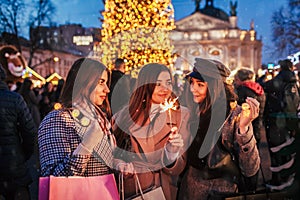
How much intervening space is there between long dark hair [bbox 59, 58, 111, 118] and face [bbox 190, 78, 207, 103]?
0.75 m

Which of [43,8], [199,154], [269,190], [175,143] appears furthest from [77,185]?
[43,8]

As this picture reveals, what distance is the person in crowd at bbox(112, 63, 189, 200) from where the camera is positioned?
2607mm

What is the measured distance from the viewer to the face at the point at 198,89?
289 cm

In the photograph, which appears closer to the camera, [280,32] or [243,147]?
[243,147]

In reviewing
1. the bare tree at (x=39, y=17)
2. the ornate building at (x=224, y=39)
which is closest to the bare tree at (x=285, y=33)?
the bare tree at (x=39, y=17)

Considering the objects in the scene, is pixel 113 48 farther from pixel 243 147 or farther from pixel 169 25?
pixel 243 147

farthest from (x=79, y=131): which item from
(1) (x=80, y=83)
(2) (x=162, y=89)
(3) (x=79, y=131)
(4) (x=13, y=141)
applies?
(4) (x=13, y=141)

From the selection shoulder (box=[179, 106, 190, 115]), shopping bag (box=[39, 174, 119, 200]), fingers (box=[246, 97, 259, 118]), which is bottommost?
shopping bag (box=[39, 174, 119, 200])

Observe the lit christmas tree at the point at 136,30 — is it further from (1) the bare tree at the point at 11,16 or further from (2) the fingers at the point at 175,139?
(1) the bare tree at the point at 11,16

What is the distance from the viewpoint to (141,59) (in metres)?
9.95

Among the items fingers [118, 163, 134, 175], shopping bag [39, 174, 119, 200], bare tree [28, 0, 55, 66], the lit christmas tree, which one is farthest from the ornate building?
shopping bag [39, 174, 119, 200]

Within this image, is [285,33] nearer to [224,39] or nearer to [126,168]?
[126,168]

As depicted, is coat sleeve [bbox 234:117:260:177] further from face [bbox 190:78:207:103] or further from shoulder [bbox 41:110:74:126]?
shoulder [bbox 41:110:74:126]

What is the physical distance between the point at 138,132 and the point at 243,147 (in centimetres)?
65
